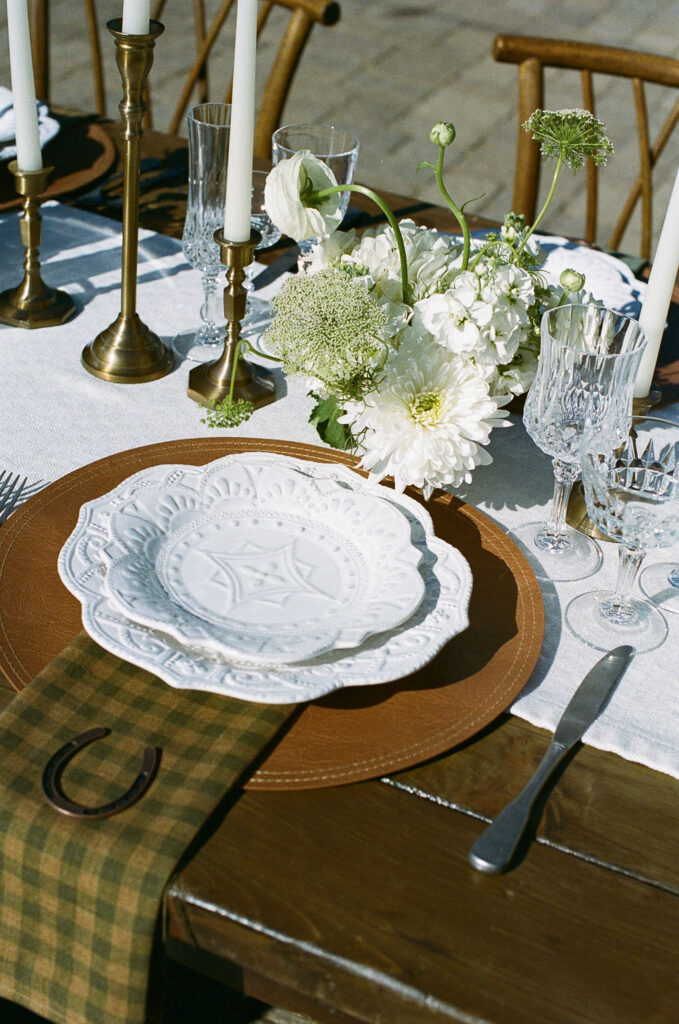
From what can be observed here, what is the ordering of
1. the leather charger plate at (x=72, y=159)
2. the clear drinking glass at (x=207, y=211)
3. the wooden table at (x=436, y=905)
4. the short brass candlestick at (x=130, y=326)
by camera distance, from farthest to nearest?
1. the leather charger plate at (x=72, y=159)
2. the clear drinking glass at (x=207, y=211)
3. the short brass candlestick at (x=130, y=326)
4. the wooden table at (x=436, y=905)

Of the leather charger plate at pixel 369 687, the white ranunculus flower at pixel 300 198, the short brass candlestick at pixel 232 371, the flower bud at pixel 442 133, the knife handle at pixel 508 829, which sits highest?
→ the flower bud at pixel 442 133

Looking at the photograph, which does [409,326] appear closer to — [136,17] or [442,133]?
[442,133]

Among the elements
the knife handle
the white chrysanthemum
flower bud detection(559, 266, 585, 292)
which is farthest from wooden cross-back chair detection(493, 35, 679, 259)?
the knife handle

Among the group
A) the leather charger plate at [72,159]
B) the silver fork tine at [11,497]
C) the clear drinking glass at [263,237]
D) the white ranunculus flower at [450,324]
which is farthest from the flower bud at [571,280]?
the leather charger plate at [72,159]

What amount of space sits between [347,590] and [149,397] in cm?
38

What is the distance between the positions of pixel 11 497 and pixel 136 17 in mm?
439

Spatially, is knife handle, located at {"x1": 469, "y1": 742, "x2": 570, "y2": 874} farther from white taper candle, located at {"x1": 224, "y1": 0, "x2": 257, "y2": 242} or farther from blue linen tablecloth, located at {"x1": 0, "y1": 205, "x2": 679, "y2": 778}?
white taper candle, located at {"x1": 224, "y1": 0, "x2": 257, "y2": 242}

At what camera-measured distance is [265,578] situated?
80 centimetres

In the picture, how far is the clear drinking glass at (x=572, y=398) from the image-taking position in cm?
84

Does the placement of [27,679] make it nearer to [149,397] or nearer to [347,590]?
[347,590]

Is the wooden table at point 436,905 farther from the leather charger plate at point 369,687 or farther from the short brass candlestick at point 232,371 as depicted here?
the short brass candlestick at point 232,371

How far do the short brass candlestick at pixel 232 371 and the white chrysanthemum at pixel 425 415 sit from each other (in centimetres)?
21

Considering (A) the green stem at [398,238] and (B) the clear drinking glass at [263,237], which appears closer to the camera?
(A) the green stem at [398,238]

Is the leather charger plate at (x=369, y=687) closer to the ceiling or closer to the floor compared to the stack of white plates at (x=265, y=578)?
closer to the floor
